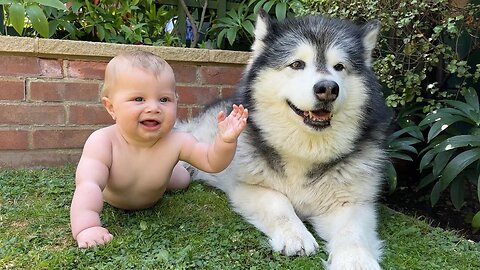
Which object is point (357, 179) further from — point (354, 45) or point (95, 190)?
point (95, 190)

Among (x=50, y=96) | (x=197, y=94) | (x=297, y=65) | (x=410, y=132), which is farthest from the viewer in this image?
(x=197, y=94)

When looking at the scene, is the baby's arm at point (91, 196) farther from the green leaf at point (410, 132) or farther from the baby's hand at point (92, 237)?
the green leaf at point (410, 132)

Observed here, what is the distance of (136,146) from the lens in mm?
1849

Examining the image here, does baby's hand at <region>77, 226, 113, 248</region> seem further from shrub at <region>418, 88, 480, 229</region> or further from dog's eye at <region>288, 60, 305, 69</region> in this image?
shrub at <region>418, 88, 480, 229</region>

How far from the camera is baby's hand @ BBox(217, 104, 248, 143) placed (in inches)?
68.1

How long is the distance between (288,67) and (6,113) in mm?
1916

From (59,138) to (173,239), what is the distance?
1.66 meters

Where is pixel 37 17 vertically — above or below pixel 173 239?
above

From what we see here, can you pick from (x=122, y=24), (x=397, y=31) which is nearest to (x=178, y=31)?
(x=122, y=24)

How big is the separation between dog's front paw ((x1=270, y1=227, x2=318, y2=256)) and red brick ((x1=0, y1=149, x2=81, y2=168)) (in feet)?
6.14

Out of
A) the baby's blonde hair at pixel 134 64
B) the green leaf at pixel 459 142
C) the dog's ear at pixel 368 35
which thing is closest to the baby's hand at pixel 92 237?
the baby's blonde hair at pixel 134 64

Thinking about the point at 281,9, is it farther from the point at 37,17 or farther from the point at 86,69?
the point at 37,17

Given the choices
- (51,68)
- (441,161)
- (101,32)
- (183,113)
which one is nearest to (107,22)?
(101,32)

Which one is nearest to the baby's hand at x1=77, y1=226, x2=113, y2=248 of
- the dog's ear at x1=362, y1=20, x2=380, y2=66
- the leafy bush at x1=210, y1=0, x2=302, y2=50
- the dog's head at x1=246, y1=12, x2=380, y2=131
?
the dog's head at x1=246, y1=12, x2=380, y2=131
